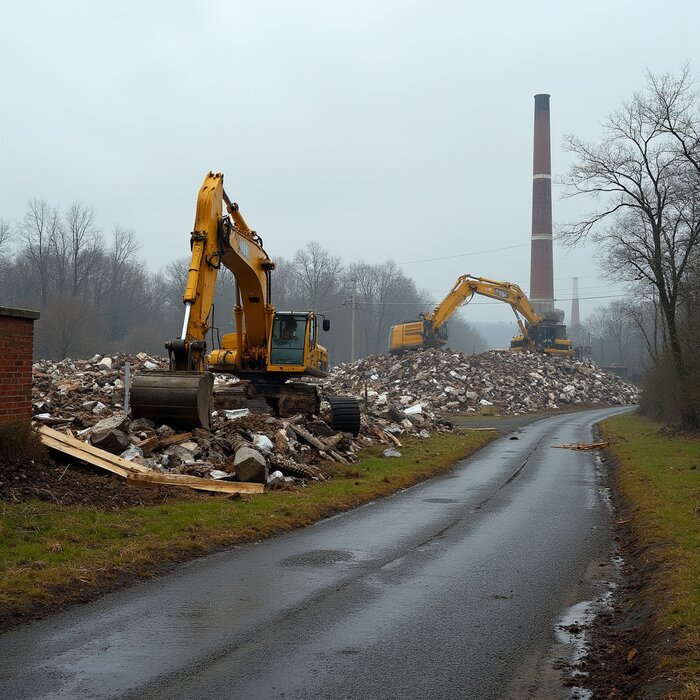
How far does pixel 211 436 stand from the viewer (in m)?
16.2

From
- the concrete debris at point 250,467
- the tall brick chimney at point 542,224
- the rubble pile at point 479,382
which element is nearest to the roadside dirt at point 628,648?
the concrete debris at point 250,467

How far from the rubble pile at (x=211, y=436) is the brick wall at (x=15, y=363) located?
2.30m

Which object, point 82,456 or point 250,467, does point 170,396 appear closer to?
point 250,467

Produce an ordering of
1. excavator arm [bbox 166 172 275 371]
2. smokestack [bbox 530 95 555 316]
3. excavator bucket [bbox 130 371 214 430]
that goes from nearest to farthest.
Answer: excavator bucket [bbox 130 371 214 430] < excavator arm [bbox 166 172 275 371] < smokestack [bbox 530 95 555 316]

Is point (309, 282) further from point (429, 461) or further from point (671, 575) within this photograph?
point (671, 575)

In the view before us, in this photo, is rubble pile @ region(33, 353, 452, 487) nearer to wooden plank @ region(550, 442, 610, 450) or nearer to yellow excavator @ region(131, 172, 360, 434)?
yellow excavator @ region(131, 172, 360, 434)

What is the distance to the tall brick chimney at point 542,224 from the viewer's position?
222ft

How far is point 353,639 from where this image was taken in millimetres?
6539

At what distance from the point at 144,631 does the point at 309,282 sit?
101 metres

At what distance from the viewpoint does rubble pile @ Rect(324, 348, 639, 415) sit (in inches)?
2031

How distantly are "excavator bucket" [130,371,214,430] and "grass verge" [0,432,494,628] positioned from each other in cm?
253

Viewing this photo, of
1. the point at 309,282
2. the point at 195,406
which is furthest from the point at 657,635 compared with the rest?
the point at 309,282

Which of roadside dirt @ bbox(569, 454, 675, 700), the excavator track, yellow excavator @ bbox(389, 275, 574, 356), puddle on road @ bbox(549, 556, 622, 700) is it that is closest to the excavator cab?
the excavator track

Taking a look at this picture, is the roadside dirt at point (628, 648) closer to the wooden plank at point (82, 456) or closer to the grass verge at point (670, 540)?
the grass verge at point (670, 540)
